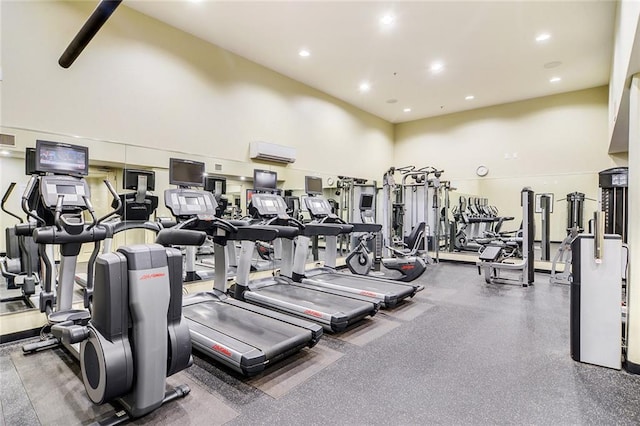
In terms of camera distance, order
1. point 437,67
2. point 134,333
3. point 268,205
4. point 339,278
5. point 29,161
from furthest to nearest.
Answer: point 437,67 < point 339,278 < point 268,205 < point 29,161 < point 134,333

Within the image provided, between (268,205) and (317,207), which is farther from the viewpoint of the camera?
(317,207)

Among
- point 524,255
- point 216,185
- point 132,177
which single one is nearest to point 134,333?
point 132,177

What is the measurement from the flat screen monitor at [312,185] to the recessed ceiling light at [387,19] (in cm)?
265

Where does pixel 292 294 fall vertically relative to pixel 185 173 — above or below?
below

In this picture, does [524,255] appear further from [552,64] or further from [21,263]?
[21,263]

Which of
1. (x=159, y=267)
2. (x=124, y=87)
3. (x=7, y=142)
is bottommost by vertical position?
(x=159, y=267)

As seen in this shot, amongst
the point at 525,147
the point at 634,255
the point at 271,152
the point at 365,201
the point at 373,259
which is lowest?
the point at 373,259

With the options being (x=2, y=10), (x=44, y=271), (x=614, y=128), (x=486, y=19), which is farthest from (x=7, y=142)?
(x=614, y=128)

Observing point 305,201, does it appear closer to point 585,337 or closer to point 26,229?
point 26,229

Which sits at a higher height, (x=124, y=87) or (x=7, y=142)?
(x=124, y=87)

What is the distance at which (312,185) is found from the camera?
590 centimetres

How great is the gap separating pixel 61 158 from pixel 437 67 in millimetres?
6401

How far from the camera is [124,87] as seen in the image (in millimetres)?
4723

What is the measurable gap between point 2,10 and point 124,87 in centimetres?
136
